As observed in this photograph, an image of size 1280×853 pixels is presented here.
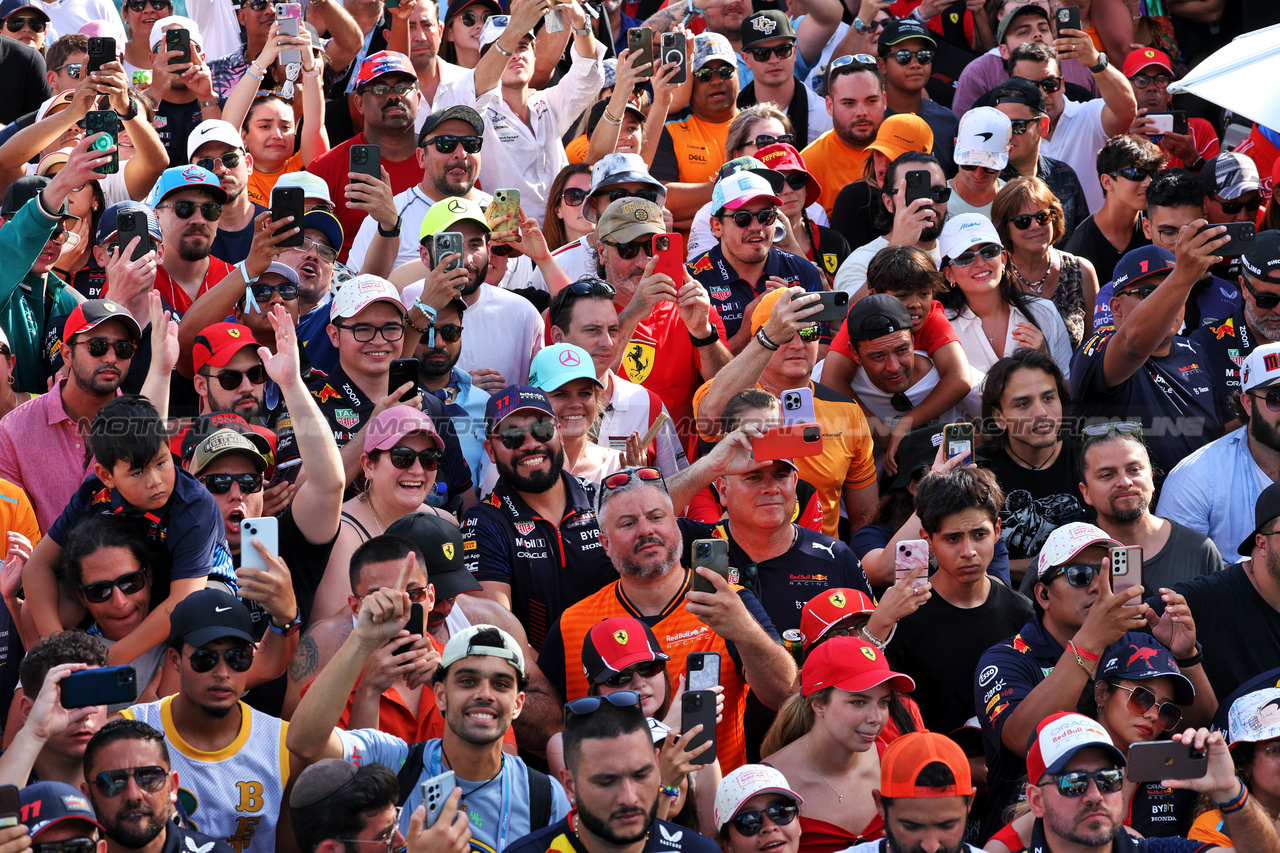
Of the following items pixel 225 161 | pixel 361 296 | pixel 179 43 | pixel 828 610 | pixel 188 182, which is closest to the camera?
pixel 828 610

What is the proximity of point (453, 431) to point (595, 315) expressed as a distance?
3.09 ft

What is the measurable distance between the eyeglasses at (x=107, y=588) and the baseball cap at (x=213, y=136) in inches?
131

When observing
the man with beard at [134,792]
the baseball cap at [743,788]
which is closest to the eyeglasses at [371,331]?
the man with beard at [134,792]

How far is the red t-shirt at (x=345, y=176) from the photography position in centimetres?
937

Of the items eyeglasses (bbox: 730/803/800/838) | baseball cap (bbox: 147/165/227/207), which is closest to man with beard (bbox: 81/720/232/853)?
eyeglasses (bbox: 730/803/800/838)

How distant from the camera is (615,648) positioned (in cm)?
589

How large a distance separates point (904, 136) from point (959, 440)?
10.3 feet

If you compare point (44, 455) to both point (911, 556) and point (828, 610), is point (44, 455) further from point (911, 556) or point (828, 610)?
point (911, 556)

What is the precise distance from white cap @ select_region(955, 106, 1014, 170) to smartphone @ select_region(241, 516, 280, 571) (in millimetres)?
5154

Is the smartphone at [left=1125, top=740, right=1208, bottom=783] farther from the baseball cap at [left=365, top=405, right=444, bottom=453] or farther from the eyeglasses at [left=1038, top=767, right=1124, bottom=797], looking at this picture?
the baseball cap at [left=365, top=405, right=444, bottom=453]

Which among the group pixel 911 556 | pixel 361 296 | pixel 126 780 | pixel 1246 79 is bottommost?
pixel 911 556

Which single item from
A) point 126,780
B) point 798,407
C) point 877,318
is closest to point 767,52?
point 877,318

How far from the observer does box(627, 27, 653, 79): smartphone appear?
9422mm

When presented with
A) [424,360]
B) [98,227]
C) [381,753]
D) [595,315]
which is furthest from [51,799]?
[98,227]
